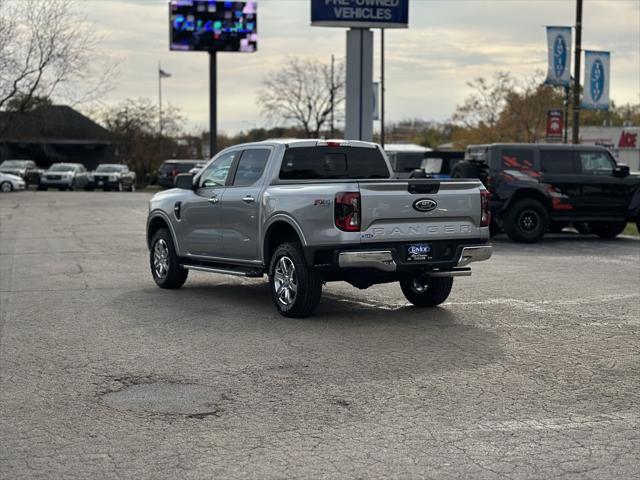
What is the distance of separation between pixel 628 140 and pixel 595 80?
5033 cm

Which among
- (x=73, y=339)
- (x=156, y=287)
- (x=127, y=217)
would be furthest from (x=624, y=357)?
(x=127, y=217)

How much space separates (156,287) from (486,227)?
186 inches

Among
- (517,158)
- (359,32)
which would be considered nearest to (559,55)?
(359,32)

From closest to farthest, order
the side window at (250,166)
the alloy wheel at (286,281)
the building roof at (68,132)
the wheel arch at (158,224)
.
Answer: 1. the alloy wheel at (286,281)
2. the side window at (250,166)
3. the wheel arch at (158,224)
4. the building roof at (68,132)

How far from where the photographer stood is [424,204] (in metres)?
9.79

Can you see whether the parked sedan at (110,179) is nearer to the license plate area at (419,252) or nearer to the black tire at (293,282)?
the black tire at (293,282)

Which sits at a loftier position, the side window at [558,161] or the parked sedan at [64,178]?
the side window at [558,161]

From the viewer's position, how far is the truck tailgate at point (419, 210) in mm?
9523

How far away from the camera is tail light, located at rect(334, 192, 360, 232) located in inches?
371

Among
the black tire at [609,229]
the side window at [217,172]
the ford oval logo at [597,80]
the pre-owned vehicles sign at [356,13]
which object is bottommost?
the black tire at [609,229]

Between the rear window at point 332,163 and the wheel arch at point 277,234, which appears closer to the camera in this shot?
the wheel arch at point 277,234

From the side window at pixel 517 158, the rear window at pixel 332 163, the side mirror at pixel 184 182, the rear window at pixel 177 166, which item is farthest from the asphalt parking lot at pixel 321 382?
the rear window at pixel 177 166

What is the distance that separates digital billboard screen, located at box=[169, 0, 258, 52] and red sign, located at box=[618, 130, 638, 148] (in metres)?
44.3

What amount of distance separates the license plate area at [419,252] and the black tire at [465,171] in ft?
32.7
